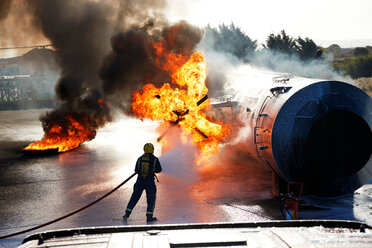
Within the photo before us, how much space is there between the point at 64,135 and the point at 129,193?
845cm

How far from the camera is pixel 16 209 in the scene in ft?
32.3

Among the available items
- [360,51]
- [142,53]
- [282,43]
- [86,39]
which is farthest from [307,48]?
[142,53]

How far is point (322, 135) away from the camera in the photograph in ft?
28.7

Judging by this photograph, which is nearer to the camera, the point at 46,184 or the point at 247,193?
the point at 247,193

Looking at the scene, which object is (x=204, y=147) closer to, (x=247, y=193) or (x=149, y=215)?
(x=247, y=193)

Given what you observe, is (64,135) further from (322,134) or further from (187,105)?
(322,134)

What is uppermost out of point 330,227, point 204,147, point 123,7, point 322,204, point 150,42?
point 123,7

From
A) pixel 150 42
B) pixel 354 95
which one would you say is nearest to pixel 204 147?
pixel 150 42

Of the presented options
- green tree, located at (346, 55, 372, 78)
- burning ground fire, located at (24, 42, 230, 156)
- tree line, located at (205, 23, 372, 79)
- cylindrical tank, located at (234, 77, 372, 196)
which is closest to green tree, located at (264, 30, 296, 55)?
tree line, located at (205, 23, 372, 79)

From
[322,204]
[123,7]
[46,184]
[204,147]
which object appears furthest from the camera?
[123,7]

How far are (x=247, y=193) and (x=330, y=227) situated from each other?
664cm

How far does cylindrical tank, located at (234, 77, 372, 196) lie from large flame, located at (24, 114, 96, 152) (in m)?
11.8

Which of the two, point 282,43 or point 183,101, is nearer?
point 183,101

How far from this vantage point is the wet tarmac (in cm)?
877
